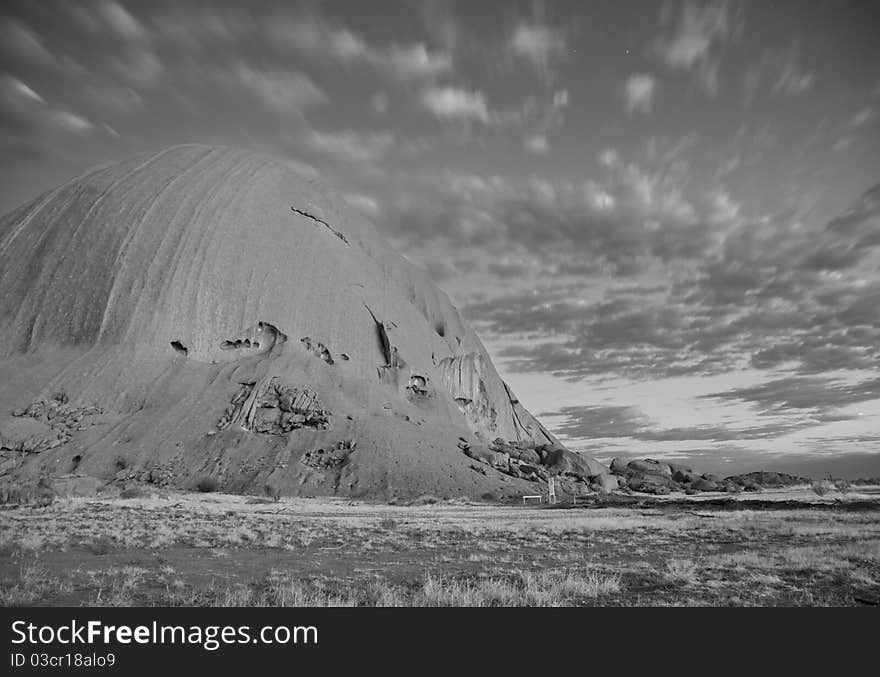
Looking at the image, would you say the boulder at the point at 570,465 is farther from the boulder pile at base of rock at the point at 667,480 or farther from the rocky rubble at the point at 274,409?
the rocky rubble at the point at 274,409

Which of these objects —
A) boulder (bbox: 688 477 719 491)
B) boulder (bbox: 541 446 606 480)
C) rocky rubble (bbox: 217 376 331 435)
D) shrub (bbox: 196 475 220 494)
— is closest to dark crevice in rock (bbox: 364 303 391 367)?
rocky rubble (bbox: 217 376 331 435)

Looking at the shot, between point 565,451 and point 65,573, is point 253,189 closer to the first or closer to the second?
point 565,451

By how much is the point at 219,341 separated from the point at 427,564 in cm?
7135

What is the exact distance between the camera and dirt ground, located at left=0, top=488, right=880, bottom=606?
980 cm

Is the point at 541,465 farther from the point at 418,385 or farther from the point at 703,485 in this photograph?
the point at 703,485

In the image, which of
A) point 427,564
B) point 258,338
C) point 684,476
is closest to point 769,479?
point 684,476

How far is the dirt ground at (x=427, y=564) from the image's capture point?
9.80 meters

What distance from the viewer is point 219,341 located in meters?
79.7

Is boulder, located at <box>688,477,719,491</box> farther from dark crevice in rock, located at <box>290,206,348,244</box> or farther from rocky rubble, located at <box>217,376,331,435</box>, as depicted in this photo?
dark crevice in rock, located at <box>290,206,348,244</box>

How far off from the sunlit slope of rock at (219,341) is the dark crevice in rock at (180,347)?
6.9 inches

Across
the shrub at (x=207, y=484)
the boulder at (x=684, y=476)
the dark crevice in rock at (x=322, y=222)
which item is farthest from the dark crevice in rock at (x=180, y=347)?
the boulder at (x=684, y=476)

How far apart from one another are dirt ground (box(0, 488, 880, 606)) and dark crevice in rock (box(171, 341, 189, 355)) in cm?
5287

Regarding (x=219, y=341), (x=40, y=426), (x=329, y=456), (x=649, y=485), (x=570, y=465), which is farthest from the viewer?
(x=570, y=465)
